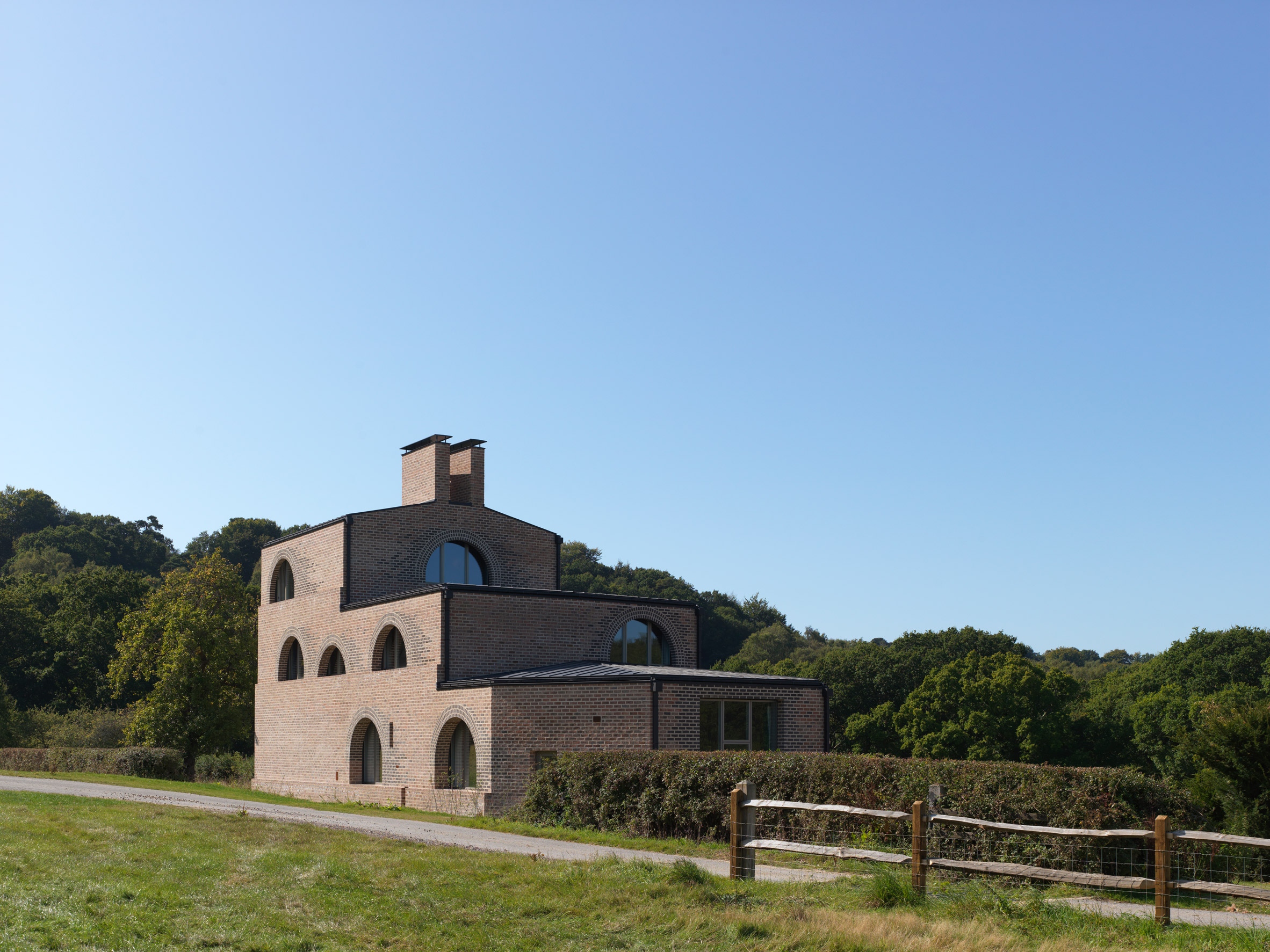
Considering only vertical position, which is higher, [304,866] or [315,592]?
[315,592]

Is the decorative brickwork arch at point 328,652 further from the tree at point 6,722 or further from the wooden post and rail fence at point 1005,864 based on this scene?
the tree at point 6,722

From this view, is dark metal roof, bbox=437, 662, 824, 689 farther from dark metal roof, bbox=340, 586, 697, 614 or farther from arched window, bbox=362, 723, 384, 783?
arched window, bbox=362, 723, 384, 783

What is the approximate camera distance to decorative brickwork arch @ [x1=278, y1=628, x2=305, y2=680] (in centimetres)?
3372

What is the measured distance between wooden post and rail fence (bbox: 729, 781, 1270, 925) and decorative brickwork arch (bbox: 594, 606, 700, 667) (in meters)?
16.7

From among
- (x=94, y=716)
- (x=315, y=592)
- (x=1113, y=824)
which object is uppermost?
(x=315, y=592)

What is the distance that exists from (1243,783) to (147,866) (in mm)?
13524

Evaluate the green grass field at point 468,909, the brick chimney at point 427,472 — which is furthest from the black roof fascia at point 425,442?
the green grass field at point 468,909

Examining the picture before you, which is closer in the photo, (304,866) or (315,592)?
(304,866)

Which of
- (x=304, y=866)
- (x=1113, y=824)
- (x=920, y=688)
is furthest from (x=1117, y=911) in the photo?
(x=920, y=688)

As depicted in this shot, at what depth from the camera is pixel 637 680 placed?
23.1 m

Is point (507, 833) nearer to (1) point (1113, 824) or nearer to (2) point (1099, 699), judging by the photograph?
(1) point (1113, 824)

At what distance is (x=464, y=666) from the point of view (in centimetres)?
2688

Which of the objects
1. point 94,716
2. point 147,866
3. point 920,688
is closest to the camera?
point 147,866

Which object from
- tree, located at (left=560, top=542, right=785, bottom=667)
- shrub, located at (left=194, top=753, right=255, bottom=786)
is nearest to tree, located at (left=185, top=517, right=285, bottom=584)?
tree, located at (left=560, top=542, right=785, bottom=667)
